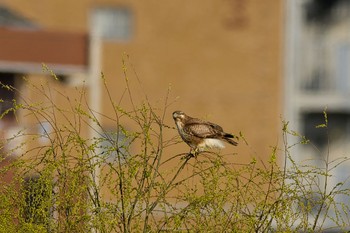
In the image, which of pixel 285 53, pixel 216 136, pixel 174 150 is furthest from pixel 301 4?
pixel 216 136

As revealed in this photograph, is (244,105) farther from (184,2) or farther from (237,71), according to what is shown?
(184,2)

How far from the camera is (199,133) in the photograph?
10.6 meters

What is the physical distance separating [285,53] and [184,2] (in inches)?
132

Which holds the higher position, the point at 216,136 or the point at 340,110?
the point at 340,110

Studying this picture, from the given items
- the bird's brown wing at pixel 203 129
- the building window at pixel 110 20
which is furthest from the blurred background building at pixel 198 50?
the bird's brown wing at pixel 203 129

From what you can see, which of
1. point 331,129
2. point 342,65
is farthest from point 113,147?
point 331,129

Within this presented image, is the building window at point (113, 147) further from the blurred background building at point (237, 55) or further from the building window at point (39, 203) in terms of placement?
the blurred background building at point (237, 55)

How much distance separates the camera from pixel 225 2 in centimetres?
3809

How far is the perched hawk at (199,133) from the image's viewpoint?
10367 millimetres

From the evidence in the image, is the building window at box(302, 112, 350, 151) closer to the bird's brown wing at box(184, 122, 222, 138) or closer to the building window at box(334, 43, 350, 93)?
the building window at box(334, 43, 350, 93)

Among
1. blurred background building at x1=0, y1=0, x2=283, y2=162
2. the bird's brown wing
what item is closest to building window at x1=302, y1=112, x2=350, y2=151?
blurred background building at x1=0, y1=0, x2=283, y2=162

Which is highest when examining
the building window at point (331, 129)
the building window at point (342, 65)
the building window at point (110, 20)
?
the building window at point (110, 20)

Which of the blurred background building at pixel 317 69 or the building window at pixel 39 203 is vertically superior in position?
the blurred background building at pixel 317 69

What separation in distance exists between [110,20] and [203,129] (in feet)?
87.6
